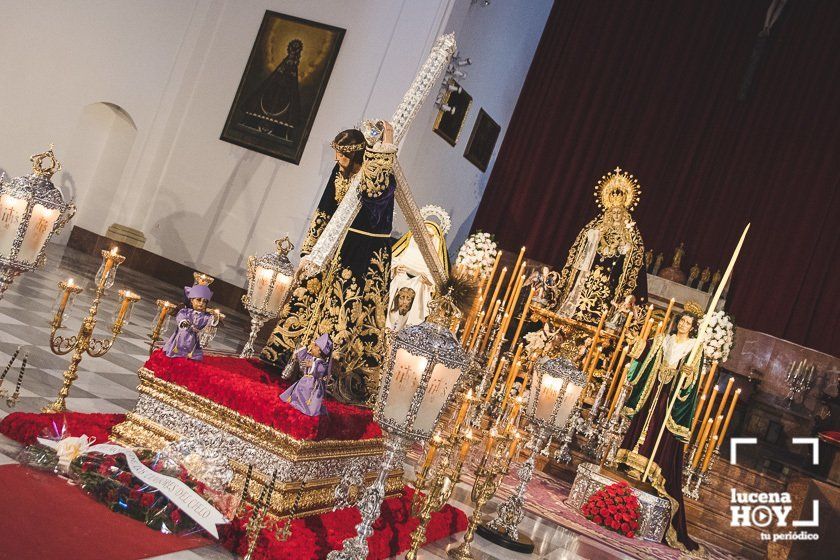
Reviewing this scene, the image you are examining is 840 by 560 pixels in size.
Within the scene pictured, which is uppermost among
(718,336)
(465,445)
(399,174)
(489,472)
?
(718,336)

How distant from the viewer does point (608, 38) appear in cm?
1512

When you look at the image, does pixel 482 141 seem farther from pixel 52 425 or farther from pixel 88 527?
pixel 88 527

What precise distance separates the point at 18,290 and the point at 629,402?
6239 mm

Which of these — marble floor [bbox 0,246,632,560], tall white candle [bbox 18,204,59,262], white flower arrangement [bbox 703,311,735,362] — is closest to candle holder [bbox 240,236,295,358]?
marble floor [bbox 0,246,632,560]

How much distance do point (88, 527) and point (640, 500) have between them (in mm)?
5787

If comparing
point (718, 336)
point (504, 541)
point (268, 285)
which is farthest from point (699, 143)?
point (268, 285)

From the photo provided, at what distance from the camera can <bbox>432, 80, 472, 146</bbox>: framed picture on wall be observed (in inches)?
519

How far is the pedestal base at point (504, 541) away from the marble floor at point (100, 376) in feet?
0.24

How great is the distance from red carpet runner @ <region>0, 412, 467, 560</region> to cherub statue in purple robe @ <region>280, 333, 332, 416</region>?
1.96 feet

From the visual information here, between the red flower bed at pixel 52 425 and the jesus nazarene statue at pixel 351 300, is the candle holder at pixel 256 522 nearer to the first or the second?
the red flower bed at pixel 52 425

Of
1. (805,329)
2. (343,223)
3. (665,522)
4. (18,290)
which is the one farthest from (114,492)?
(805,329)

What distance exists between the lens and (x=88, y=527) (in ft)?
10.9

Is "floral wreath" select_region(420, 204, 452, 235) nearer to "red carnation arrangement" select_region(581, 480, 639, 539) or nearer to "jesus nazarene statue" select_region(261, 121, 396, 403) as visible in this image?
"red carnation arrangement" select_region(581, 480, 639, 539)

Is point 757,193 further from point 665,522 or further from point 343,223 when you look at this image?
point 343,223
